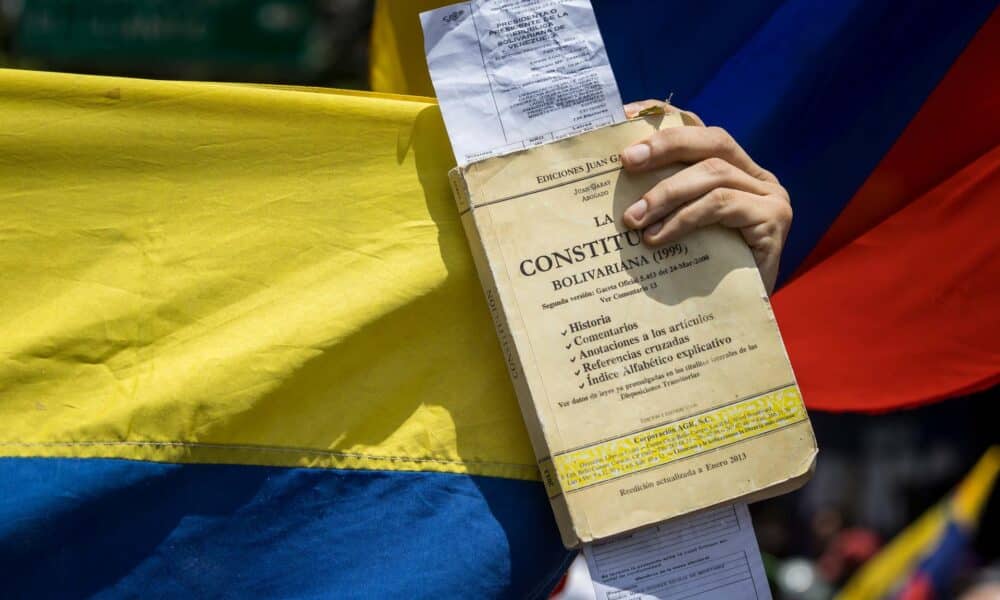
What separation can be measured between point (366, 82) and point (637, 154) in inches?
60.5

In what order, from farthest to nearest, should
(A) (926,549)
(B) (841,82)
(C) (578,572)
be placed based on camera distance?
(A) (926,549)
(C) (578,572)
(B) (841,82)

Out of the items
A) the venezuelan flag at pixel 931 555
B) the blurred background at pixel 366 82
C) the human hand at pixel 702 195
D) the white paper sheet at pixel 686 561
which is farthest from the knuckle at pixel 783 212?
the venezuelan flag at pixel 931 555

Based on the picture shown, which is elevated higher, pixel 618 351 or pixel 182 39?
pixel 182 39

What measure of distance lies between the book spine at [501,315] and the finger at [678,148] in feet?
0.58

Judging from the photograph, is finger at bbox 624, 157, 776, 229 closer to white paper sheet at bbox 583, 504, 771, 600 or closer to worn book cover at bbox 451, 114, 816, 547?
worn book cover at bbox 451, 114, 816, 547

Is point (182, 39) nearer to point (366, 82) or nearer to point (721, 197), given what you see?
point (366, 82)

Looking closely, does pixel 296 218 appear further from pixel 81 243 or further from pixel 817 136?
pixel 817 136

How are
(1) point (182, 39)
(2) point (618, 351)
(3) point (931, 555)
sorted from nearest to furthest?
(2) point (618, 351)
(1) point (182, 39)
(3) point (931, 555)

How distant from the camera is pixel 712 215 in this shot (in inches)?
38.7

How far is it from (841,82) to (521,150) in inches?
25.7

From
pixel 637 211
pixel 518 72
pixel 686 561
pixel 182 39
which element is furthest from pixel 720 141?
pixel 182 39

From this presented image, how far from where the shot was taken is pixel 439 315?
1052mm

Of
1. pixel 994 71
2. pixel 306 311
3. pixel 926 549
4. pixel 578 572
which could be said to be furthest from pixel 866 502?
pixel 306 311

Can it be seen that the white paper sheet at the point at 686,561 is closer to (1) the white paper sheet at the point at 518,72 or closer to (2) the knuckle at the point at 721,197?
(2) the knuckle at the point at 721,197
